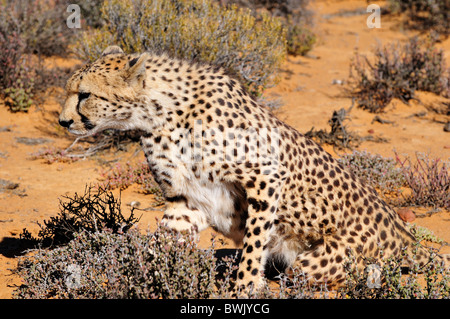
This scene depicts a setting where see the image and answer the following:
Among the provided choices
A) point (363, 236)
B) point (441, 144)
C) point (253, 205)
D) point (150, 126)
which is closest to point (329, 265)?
point (363, 236)

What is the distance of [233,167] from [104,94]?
0.92 metres

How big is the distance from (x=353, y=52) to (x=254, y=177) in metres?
8.37

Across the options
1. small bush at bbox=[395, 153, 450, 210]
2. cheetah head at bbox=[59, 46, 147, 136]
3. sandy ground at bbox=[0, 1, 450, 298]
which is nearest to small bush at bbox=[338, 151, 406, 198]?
small bush at bbox=[395, 153, 450, 210]

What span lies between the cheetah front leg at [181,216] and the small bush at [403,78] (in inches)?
209

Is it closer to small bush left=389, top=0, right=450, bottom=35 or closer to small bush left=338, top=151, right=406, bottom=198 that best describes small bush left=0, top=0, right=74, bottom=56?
small bush left=338, top=151, right=406, bottom=198

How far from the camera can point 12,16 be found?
851cm

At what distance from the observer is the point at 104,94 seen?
3.48 m

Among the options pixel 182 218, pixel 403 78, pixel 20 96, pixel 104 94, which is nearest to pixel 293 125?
pixel 403 78

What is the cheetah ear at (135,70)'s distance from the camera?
11.0 ft

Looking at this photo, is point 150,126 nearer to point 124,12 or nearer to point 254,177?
point 254,177

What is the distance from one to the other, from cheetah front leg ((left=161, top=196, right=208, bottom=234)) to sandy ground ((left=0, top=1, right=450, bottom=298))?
120 centimetres

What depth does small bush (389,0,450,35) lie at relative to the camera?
11.6 metres

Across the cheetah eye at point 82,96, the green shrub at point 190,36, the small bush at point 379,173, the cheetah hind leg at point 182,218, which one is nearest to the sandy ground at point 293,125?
the small bush at point 379,173
